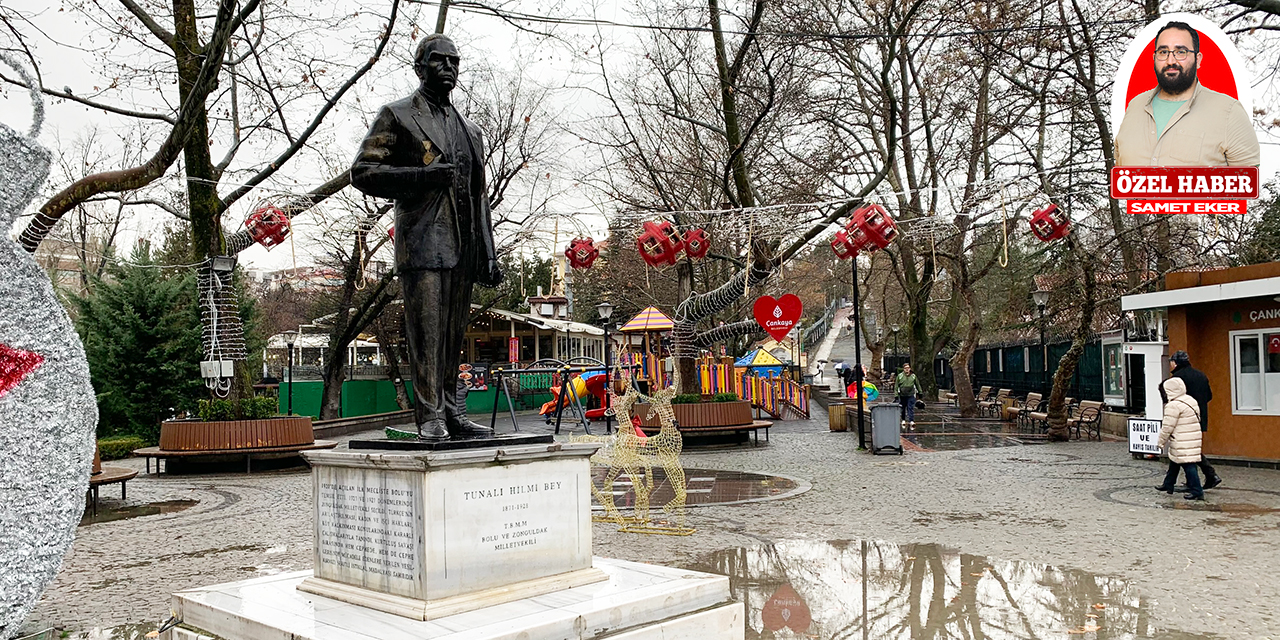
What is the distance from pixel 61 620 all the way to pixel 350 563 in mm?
2862

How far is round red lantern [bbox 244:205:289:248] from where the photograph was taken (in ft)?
52.3

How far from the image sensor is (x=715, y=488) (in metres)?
14.1

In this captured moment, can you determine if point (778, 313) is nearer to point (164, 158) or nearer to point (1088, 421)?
point (1088, 421)

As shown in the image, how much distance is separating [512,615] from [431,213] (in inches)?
91.5

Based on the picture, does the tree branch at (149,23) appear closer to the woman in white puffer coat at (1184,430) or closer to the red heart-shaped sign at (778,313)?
the red heart-shaped sign at (778,313)

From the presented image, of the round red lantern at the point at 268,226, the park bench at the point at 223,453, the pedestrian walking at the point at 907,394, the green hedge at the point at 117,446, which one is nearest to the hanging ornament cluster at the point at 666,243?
the round red lantern at the point at 268,226

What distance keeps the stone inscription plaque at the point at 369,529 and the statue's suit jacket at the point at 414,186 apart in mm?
1271

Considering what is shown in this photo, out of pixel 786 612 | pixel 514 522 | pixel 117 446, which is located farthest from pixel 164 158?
pixel 117 446

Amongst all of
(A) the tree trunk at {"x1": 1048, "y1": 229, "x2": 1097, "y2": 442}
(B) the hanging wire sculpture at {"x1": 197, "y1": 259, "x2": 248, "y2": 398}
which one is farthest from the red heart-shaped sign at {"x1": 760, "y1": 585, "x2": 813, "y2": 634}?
(A) the tree trunk at {"x1": 1048, "y1": 229, "x2": 1097, "y2": 442}

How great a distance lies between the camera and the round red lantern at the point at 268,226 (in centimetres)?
1594

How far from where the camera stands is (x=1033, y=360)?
1348 inches

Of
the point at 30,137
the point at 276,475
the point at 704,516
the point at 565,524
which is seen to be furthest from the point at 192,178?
the point at 565,524

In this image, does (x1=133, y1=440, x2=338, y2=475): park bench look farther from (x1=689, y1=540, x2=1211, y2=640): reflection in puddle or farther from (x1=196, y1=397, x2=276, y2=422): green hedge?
(x1=689, y1=540, x2=1211, y2=640): reflection in puddle

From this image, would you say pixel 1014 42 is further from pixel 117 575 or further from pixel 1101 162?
pixel 117 575
